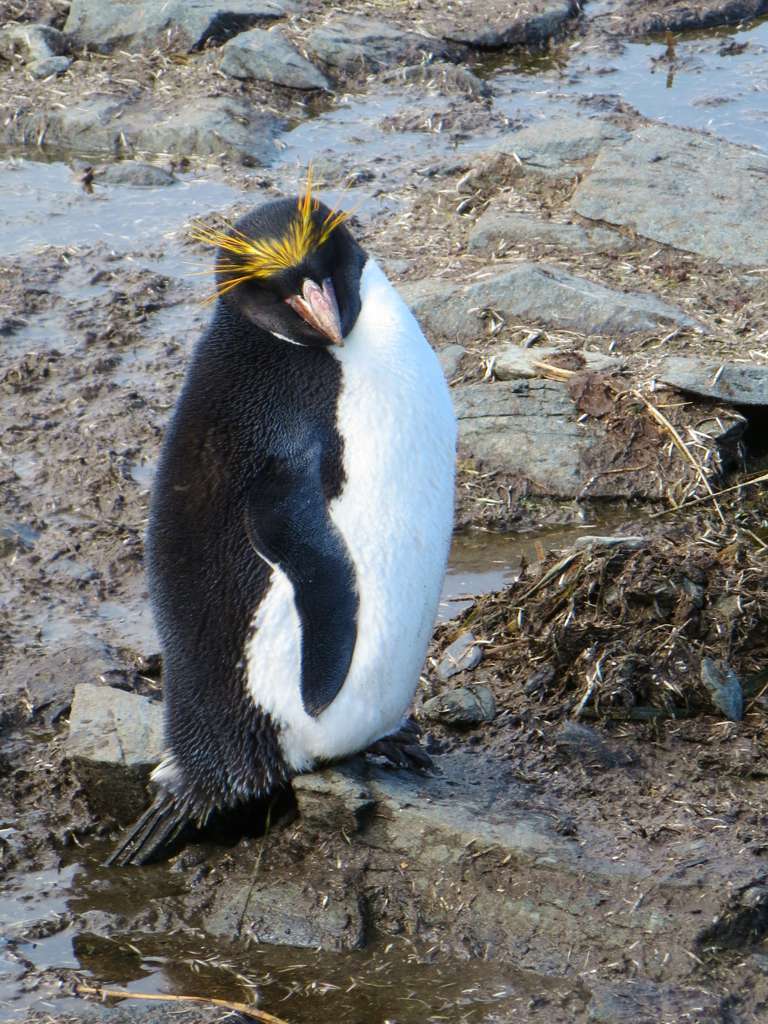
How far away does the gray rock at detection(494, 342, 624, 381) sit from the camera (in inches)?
207

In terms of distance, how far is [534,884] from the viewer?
10.3ft

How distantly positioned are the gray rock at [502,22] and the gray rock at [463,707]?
5825mm

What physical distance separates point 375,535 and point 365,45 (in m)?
5.95

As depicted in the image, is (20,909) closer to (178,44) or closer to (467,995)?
(467,995)

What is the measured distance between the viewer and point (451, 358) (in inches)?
218

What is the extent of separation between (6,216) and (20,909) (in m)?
4.59

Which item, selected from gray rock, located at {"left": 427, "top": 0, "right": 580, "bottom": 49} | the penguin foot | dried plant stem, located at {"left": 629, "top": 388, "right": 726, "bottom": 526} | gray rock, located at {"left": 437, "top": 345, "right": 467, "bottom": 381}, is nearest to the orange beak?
the penguin foot

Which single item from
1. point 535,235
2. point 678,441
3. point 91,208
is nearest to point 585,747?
point 678,441

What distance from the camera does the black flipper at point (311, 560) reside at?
128 inches

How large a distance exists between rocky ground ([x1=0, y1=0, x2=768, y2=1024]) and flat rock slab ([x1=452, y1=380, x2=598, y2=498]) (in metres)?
0.01

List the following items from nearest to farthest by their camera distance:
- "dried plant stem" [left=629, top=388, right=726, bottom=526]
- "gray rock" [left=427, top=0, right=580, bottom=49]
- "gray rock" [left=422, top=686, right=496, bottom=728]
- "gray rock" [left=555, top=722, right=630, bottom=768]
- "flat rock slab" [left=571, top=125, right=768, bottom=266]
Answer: "gray rock" [left=555, top=722, right=630, bottom=768] < "gray rock" [left=422, top=686, right=496, bottom=728] < "dried plant stem" [left=629, top=388, right=726, bottom=526] < "flat rock slab" [left=571, top=125, right=768, bottom=266] < "gray rock" [left=427, top=0, right=580, bottom=49]

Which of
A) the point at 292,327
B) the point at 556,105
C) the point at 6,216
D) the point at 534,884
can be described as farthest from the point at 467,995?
the point at 556,105

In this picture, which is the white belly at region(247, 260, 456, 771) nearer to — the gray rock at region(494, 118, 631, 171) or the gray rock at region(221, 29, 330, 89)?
the gray rock at region(494, 118, 631, 171)

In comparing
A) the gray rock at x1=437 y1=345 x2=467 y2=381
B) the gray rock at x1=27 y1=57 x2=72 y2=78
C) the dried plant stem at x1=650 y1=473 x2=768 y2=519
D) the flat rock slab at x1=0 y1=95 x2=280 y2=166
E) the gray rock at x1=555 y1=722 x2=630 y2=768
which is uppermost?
the gray rock at x1=27 y1=57 x2=72 y2=78
